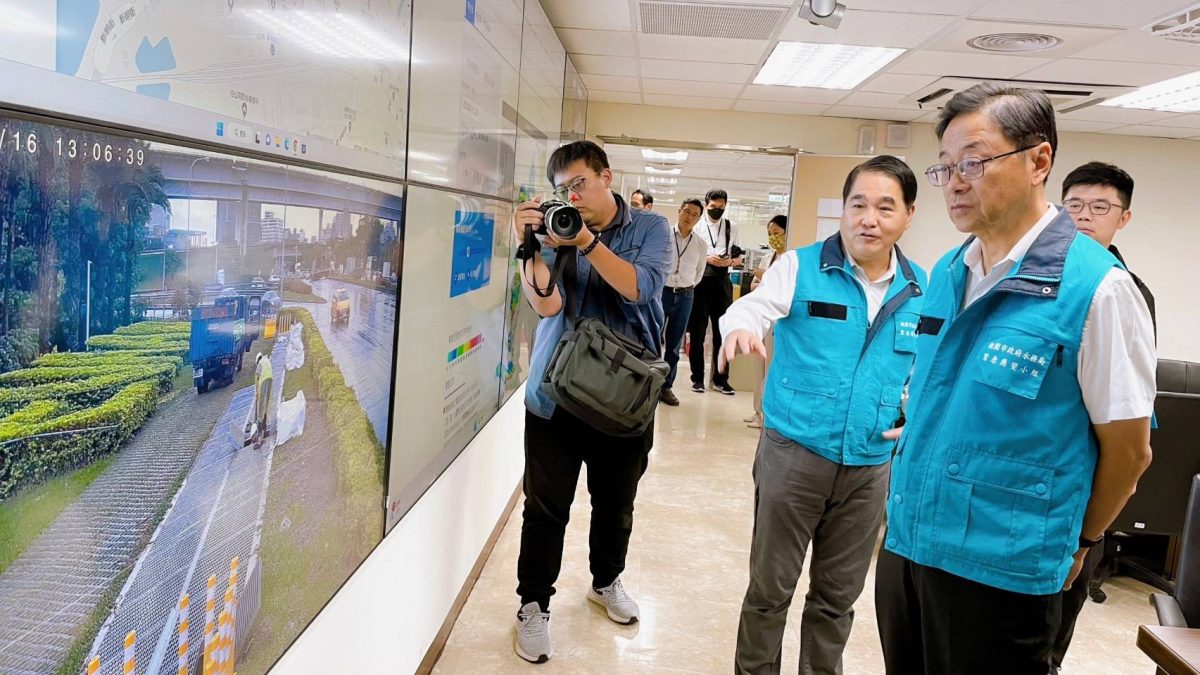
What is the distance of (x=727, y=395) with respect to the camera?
651cm

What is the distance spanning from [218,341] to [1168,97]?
5692 millimetres

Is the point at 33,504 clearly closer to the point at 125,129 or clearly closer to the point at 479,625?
the point at 125,129

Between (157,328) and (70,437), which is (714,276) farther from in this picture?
(70,437)

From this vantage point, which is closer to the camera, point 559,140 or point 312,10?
point 312,10

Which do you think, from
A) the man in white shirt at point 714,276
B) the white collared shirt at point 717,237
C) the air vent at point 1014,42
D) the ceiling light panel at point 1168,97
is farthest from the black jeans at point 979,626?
the white collared shirt at point 717,237

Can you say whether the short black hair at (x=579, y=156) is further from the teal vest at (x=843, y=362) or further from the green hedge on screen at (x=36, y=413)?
the green hedge on screen at (x=36, y=413)

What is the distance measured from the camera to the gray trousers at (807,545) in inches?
70.2

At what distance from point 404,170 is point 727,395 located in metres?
5.29

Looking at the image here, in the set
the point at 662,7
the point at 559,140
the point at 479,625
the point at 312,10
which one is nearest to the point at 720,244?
the point at 559,140

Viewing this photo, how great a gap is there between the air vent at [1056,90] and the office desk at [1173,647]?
3.62 meters

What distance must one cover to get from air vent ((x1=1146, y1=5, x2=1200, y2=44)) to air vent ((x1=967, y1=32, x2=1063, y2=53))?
38 cm

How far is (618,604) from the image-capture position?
2461 mm

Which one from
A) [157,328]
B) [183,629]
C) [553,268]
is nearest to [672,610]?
[553,268]

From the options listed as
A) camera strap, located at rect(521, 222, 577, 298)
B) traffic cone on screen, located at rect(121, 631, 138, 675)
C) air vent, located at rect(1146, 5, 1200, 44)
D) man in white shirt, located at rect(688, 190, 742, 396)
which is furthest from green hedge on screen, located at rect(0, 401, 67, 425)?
man in white shirt, located at rect(688, 190, 742, 396)
